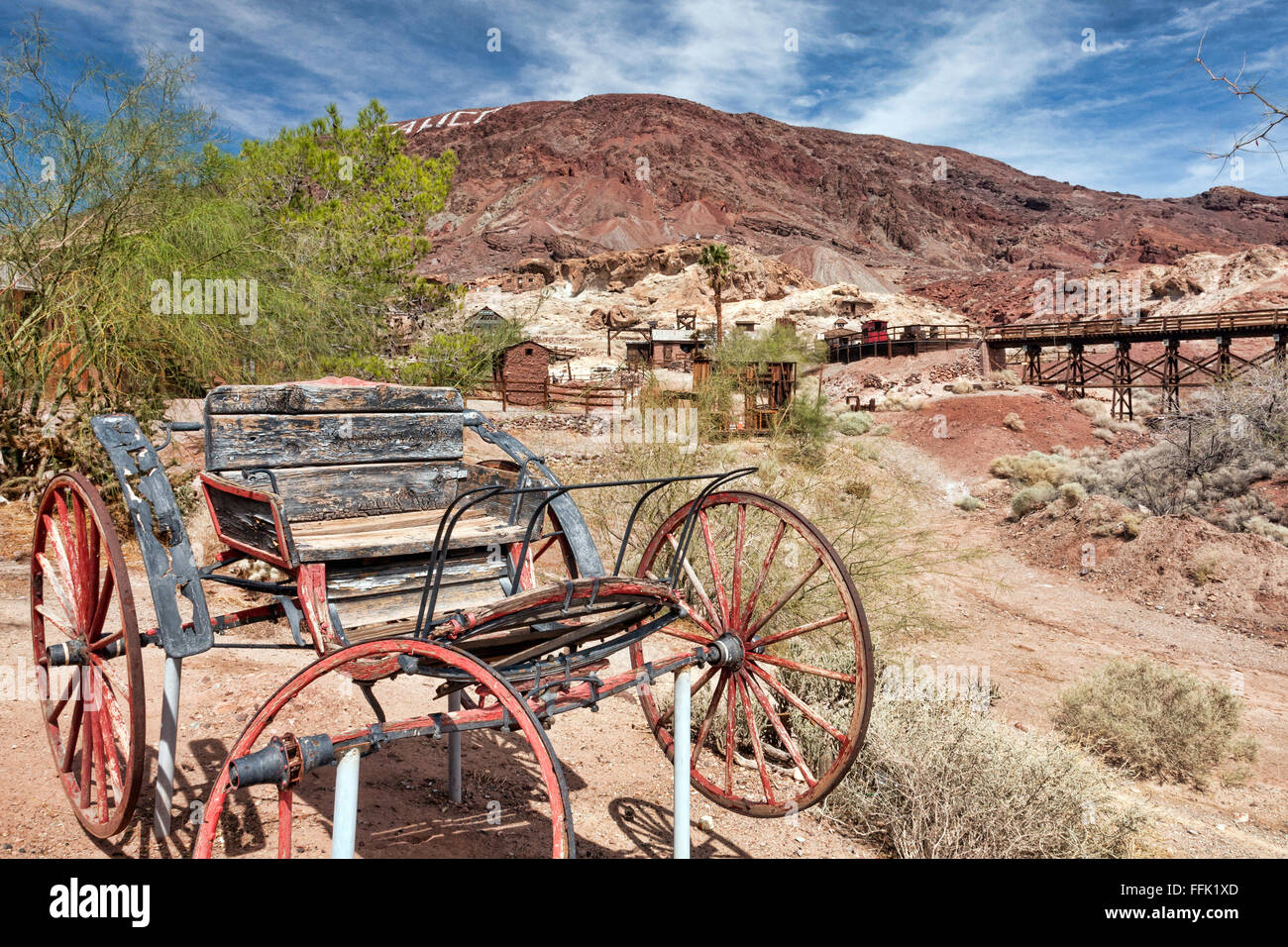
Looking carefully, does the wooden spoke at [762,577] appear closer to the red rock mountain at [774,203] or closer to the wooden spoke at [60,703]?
the wooden spoke at [60,703]

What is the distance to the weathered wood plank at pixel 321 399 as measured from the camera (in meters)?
3.50

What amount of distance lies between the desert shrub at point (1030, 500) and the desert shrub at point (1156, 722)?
1111cm

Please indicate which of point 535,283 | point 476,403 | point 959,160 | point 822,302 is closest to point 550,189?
point 535,283

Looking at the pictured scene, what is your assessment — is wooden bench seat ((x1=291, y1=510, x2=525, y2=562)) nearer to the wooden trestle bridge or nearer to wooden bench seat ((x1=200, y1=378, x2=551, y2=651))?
wooden bench seat ((x1=200, y1=378, x2=551, y2=651))

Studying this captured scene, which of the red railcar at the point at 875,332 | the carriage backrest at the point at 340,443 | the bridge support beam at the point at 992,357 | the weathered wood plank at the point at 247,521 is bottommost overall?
the weathered wood plank at the point at 247,521

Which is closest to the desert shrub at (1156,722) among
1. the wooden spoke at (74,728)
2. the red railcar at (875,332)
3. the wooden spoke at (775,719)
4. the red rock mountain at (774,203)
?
the wooden spoke at (775,719)

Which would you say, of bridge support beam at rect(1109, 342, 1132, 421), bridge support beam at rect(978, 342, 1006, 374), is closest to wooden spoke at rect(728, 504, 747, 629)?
bridge support beam at rect(1109, 342, 1132, 421)

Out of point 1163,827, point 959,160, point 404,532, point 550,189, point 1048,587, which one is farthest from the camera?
point 959,160

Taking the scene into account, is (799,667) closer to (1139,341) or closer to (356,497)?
(356,497)

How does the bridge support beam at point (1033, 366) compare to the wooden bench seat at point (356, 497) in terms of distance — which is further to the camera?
the bridge support beam at point (1033, 366)

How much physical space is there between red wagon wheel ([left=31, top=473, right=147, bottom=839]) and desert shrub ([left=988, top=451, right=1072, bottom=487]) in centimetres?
2107

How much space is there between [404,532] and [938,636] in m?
6.51

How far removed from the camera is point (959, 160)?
629ft

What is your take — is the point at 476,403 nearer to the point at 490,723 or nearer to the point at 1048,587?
the point at 1048,587
